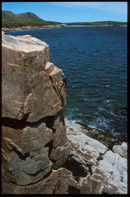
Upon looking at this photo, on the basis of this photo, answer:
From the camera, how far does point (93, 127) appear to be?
21.9 m

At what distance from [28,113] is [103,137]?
12.6 m

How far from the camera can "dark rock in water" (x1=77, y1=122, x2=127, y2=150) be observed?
19516mm

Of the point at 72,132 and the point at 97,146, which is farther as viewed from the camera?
the point at 72,132

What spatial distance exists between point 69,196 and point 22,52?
8893 millimetres

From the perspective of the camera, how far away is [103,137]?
20.1 metres

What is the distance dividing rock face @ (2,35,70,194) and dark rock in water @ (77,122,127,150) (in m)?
8.04

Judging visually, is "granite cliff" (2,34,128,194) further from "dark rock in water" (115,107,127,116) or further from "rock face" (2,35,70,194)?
"dark rock in water" (115,107,127,116)

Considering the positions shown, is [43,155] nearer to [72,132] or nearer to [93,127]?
[72,132]

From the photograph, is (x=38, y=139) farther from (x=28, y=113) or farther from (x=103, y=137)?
(x=103, y=137)

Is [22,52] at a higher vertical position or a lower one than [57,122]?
higher

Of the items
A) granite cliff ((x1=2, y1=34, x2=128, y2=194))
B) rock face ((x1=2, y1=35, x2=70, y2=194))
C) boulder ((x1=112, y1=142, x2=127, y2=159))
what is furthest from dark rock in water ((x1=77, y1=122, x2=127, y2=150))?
rock face ((x1=2, y1=35, x2=70, y2=194))

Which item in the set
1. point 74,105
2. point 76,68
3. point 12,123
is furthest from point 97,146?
point 76,68

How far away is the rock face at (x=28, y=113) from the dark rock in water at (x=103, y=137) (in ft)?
26.4

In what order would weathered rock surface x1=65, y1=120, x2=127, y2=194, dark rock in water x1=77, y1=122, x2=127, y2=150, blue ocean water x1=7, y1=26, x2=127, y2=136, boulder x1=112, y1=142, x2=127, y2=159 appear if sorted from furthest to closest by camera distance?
1. blue ocean water x1=7, y1=26, x2=127, y2=136
2. dark rock in water x1=77, y1=122, x2=127, y2=150
3. boulder x1=112, y1=142, x2=127, y2=159
4. weathered rock surface x1=65, y1=120, x2=127, y2=194
